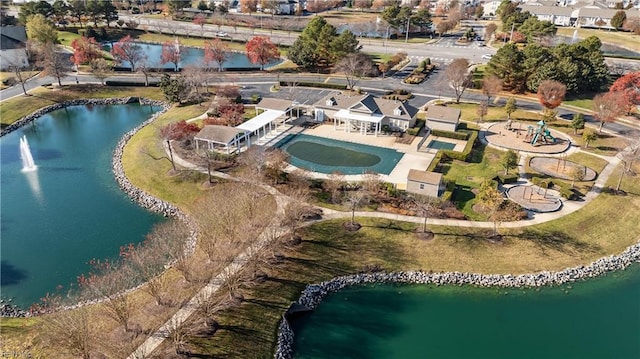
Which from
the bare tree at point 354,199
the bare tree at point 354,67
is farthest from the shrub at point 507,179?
the bare tree at point 354,67

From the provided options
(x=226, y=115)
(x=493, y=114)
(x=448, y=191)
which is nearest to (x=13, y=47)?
(x=226, y=115)

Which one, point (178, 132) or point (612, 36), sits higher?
point (612, 36)

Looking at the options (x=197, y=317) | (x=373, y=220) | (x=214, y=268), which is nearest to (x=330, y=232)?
(x=373, y=220)

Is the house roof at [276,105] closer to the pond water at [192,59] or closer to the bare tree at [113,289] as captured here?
the pond water at [192,59]

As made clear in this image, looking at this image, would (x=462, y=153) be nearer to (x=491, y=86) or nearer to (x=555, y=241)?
(x=555, y=241)

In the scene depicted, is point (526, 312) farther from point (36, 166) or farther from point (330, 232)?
point (36, 166)
